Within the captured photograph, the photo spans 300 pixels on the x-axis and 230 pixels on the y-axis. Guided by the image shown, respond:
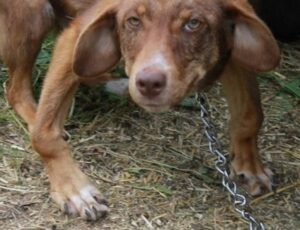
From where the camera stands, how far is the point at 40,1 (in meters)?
4.86

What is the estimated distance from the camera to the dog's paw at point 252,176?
4.61 metres

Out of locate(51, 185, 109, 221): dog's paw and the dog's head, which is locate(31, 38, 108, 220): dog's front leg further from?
the dog's head

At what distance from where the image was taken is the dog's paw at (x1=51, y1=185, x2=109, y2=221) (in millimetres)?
4324

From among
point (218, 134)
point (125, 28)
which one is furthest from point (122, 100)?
point (125, 28)

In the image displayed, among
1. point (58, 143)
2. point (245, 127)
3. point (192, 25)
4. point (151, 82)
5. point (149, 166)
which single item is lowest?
point (149, 166)

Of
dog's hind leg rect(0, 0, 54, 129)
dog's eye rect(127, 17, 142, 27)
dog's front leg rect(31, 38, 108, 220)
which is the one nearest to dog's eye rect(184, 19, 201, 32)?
dog's eye rect(127, 17, 142, 27)

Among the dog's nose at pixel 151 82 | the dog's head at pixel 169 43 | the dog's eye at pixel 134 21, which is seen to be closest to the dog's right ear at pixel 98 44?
the dog's head at pixel 169 43

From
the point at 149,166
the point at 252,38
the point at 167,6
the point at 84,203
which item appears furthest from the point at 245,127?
the point at 167,6

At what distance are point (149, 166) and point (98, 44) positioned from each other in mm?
900

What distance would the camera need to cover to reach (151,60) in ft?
12.1

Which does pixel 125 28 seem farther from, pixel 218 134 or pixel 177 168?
pixel 218 134

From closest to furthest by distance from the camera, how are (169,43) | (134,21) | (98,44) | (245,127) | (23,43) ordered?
(169,43), (134,21), (98,44), (245,127), (23,43)

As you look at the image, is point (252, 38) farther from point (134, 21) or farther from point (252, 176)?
point (252, 176)

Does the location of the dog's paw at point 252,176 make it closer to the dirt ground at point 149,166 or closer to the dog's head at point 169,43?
the dirt ground at point 149,166
